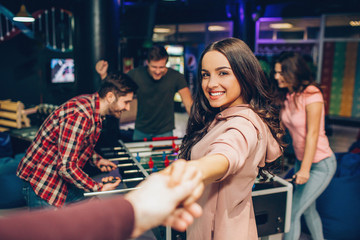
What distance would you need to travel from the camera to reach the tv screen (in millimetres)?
8516

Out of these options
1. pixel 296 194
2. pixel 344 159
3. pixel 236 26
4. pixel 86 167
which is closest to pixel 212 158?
pixel 86 167

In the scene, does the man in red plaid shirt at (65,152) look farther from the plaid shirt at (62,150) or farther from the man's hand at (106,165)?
the man's hand at (106,165)

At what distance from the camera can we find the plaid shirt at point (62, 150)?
1864mm

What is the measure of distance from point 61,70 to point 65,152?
24.3 ft

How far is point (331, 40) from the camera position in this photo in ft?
28.9

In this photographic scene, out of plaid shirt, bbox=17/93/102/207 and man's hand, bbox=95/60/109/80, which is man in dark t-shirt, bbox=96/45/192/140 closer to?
man's hand, bbox=95/60/109/80

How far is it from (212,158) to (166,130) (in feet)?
9.14

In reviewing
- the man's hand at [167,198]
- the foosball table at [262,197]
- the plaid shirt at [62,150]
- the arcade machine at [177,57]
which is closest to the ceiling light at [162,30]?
the arcade machine at [177,57]

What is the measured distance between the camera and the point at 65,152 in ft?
6.12

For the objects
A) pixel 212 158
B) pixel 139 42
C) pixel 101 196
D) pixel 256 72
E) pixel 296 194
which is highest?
pixel 139 42

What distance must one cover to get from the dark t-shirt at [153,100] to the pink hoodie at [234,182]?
236 centimetres

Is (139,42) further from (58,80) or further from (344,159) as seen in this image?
(344,159)

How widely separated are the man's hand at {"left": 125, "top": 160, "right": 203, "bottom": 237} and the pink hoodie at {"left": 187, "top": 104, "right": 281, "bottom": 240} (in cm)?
42

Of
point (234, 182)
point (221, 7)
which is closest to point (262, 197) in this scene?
point (234, 182)
